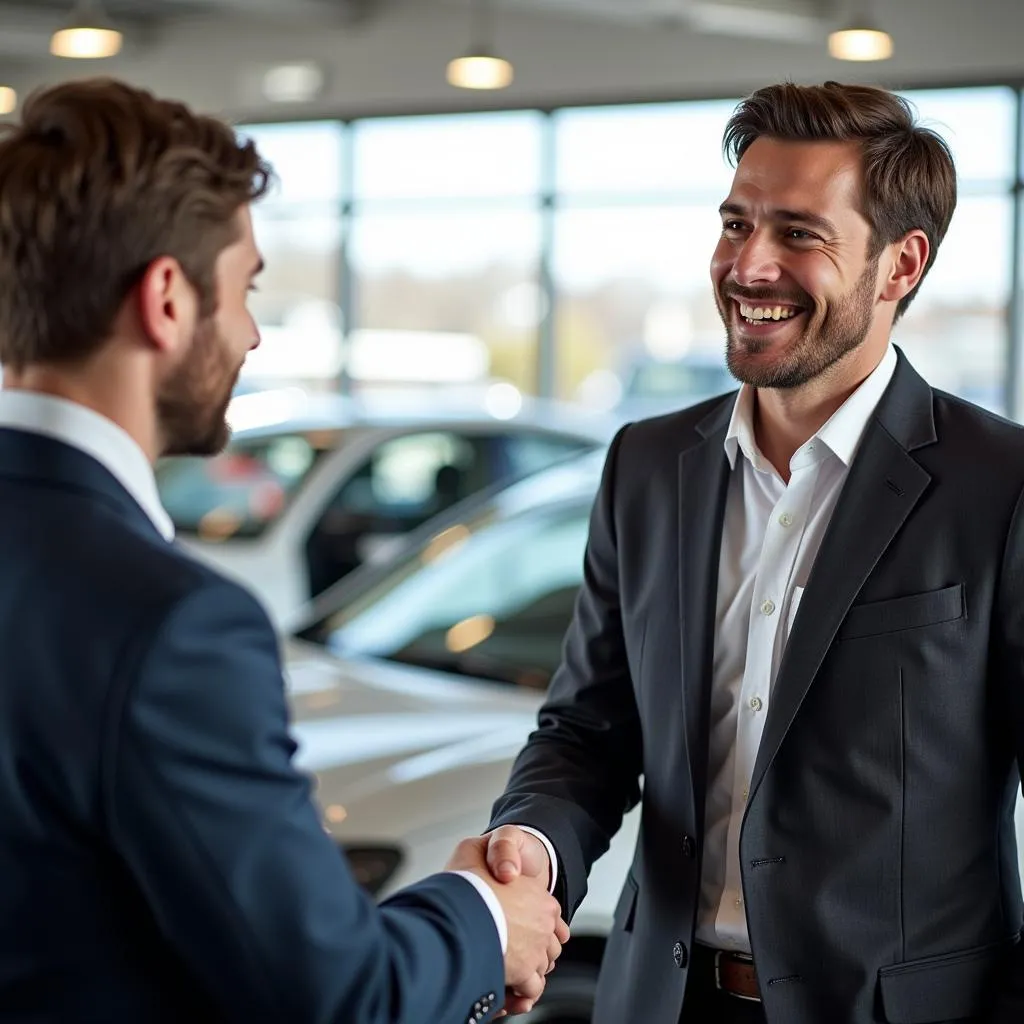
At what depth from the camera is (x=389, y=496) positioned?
23.9ft

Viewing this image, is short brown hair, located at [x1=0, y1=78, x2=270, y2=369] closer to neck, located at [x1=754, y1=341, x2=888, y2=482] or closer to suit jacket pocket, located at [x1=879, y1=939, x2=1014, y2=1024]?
neck, located at [x1=754, y1=341, x2=888, y2=482]

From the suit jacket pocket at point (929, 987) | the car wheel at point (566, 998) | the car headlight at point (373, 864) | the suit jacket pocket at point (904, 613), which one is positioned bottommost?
the car wheel at point (566, 998)

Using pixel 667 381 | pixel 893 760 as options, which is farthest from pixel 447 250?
pixel 893 760

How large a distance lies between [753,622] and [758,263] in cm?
47

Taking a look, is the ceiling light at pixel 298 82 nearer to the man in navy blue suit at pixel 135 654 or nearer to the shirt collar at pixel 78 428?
the man in navy blue suit at pixel 135 654

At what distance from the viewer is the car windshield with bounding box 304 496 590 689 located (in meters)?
4.02

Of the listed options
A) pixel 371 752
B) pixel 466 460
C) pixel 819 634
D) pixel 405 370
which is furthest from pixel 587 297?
pixel 819 634

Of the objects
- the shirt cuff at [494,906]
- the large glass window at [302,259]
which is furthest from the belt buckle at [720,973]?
the large glass window at [302,259]

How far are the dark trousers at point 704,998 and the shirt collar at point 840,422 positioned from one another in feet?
2.16

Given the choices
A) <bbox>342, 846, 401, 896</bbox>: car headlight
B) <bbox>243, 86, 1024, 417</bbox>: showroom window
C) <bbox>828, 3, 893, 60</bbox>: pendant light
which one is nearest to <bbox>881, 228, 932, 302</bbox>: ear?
Result: <bbox>342, 846, 401, 896</bbox>: car headlight

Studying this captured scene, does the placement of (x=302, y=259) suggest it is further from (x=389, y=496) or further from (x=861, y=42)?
(x=389, y=496)

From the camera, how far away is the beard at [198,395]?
4.99 feet

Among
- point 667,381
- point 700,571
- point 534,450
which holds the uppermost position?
point 667,381

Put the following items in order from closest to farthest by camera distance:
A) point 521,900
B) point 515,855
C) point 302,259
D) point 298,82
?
point 521,900 → point 515,855 → point 298,82 → point 302,259
